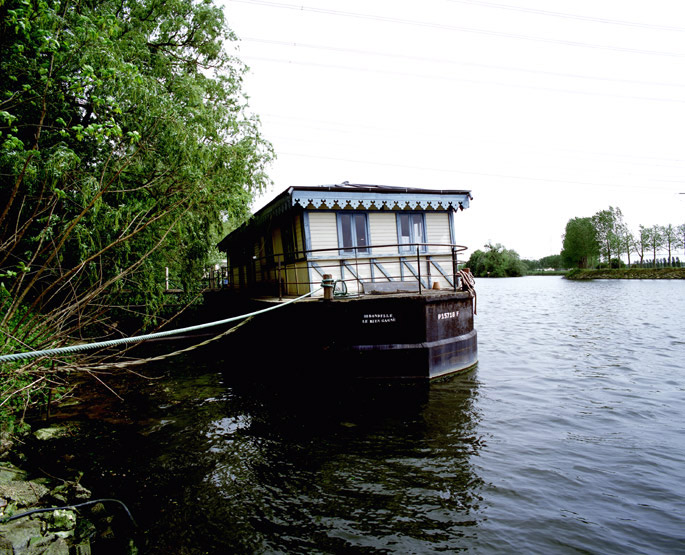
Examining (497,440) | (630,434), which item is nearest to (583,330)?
(630,434)

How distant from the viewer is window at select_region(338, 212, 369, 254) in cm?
1266

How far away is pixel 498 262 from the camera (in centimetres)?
11250

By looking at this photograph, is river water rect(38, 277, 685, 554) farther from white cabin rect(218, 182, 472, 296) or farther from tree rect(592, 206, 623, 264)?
tree rect(592, 206, 623, 264)

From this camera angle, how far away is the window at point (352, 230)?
12.7 metres

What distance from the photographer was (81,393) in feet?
33.6

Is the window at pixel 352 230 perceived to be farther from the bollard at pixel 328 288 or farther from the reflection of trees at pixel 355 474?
the reflection of trees at pixel 355 474

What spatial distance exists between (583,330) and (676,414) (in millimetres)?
12791

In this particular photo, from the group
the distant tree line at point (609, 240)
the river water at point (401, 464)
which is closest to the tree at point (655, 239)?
the distant tree line at point (609, 240)

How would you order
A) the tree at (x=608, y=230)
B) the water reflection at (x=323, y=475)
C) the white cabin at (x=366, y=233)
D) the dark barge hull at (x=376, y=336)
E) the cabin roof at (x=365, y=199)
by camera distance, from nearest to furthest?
the water reflection at (x=323, y=475), the dark barge hull at (x=376, y=336), the cabin roof at (x=365, y=199), the white cabin at (x=366, y=233), the tree at (x=608, y=230)

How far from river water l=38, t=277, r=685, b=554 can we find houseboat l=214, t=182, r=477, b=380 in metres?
0.69

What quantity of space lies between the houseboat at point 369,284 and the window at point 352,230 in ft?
0.10

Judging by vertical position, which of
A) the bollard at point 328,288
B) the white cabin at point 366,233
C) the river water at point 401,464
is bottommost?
the river water at point 401,464

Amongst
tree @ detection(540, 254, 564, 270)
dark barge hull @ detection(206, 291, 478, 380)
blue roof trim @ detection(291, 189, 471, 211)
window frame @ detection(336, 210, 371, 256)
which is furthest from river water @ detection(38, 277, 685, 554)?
tree @ detection(540, 254, 564, 270)

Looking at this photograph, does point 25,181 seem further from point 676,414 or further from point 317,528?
point 676,414
